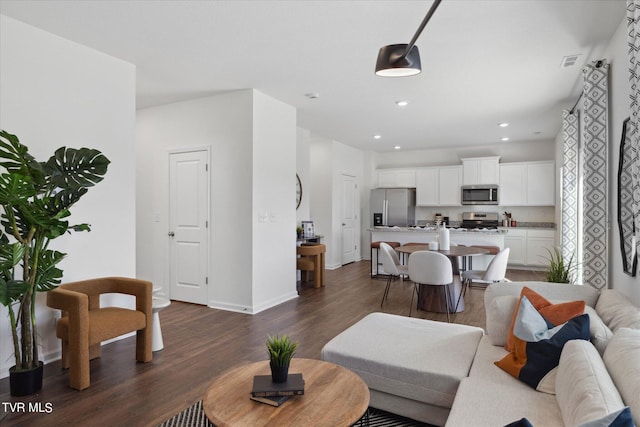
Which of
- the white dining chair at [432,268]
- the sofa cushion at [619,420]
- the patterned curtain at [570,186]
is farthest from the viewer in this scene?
the patterned curtain at [570,186]

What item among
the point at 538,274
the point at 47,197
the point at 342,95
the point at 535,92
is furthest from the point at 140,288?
the point at 538,274

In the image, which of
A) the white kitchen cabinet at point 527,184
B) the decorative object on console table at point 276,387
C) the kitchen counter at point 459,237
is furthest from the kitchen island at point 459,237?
the decorative object on console table at point 276,387

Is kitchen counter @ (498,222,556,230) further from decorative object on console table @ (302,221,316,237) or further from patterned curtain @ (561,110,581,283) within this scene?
decorative object on console table @ (302,221,316,237)

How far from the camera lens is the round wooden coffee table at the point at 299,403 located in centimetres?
156

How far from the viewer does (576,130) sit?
16.5 feet

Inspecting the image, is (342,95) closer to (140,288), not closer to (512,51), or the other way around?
(512,51)

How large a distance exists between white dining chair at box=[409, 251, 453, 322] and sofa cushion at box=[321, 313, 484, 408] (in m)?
1.51

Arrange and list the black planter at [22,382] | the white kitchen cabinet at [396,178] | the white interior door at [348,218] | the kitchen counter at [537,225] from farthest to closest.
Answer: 1. the white kitchen cabinet at [396,178]
2. the white interior door at [348,218]
3. the kitchen counter at [537,225]
4. the black planter at [22,382]

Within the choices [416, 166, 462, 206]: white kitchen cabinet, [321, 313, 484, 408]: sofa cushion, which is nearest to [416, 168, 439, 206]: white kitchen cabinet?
[416, 166, 462, 206]: white kitchen cabinet

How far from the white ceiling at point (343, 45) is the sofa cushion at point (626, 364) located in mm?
2281

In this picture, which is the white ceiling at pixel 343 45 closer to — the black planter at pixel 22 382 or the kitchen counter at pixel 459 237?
the kitchen counter at pixel 459 237

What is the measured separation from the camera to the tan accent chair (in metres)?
2.74

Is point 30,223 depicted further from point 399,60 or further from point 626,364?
point 626,364

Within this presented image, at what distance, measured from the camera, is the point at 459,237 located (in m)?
6.77
